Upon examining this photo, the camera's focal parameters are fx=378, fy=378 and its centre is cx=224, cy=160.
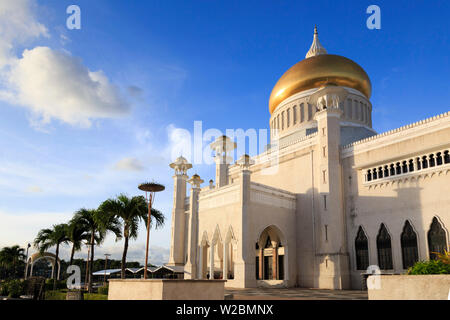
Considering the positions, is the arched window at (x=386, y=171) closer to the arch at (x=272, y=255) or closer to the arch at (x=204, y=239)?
the arch at (x=272, y=255)

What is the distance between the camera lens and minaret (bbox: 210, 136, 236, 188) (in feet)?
98.7

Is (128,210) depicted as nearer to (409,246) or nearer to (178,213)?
(178,213)

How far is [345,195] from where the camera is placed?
22.0 meters

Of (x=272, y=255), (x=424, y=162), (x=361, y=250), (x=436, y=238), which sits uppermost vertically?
(x=424, y=162)

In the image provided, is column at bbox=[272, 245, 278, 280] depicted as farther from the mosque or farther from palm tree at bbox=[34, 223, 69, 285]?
palm tree at bbox=[34, 223, 69, 285]

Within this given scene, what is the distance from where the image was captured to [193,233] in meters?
26.5

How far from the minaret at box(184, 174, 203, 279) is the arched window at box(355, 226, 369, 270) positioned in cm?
1068

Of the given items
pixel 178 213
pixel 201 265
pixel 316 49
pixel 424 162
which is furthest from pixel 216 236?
pixel 316 49

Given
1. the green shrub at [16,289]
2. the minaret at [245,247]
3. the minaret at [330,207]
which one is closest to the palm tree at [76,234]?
the green shrub at [16,289]

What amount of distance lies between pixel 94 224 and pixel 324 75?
1898 cm

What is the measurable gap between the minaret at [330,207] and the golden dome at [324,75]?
15.7 ft
